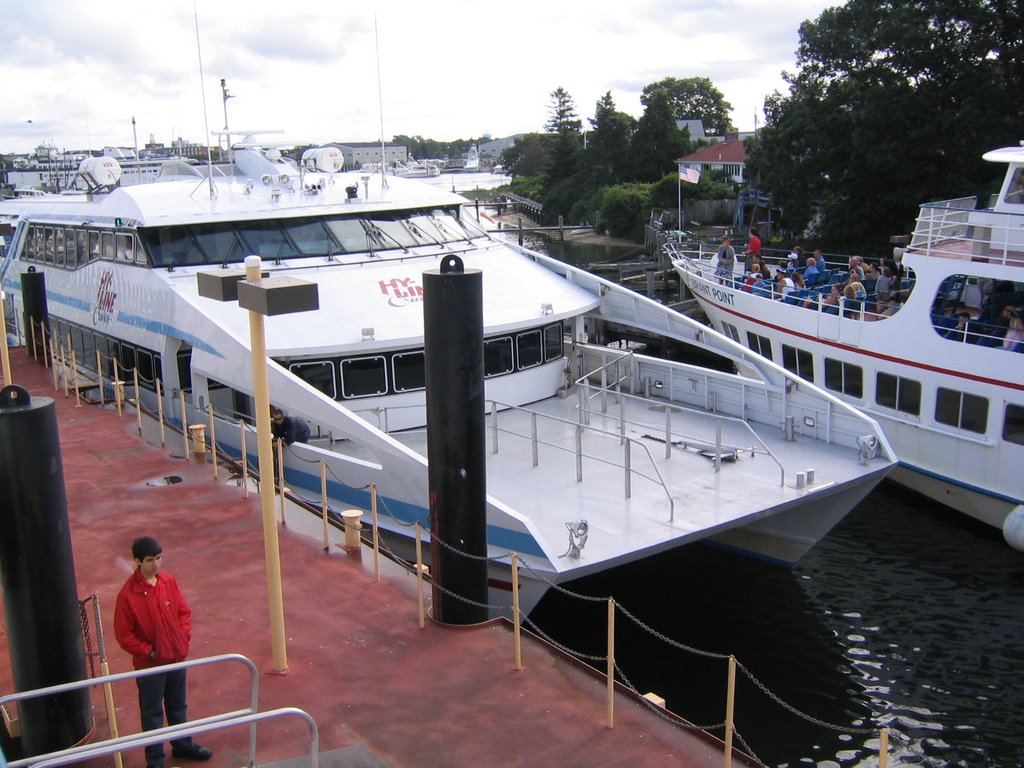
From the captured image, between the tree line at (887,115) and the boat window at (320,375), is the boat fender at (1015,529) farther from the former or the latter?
the tree line at (887,115)

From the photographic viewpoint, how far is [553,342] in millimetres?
14953

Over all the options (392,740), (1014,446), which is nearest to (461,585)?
(392,740)

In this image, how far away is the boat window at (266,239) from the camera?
47.9ft

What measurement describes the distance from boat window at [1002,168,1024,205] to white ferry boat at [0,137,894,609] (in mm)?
6451

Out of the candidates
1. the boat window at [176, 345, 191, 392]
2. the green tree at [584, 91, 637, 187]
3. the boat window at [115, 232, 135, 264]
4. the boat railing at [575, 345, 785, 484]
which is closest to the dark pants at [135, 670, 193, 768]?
the boat railing at [575, 345, 785, 484]

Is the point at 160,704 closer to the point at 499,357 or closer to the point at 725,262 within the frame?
the point at 499,357

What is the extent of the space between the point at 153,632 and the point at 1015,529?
44.2 ft

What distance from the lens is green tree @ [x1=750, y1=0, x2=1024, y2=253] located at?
33.3m

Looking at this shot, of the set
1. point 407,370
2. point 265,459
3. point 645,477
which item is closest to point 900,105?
point 407,370

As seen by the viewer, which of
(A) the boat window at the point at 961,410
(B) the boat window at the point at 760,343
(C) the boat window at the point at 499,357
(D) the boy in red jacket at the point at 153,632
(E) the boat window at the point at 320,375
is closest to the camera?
(D) the boy in red jacket at the point at 153,632

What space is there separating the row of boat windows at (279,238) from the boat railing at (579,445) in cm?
344

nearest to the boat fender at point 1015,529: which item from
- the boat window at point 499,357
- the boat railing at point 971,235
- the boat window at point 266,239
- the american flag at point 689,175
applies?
the boat railing at point 971,235

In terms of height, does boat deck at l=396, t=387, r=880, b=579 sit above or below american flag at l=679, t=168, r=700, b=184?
below

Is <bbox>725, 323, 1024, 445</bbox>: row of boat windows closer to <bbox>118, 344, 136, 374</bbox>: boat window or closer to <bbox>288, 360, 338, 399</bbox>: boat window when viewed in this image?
<bbox>288, 360, 338, 399</bbox>: boat window
